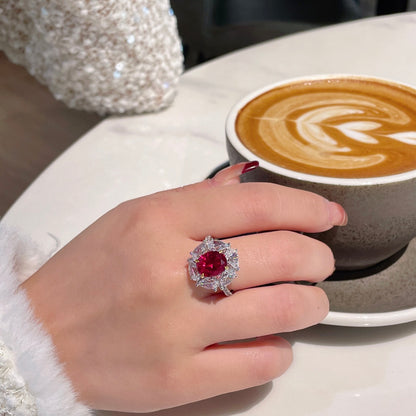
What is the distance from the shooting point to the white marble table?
434 millimetres

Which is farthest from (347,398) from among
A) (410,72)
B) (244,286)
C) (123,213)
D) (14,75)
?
(14,75)

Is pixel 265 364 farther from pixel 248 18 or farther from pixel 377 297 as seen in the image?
pixel 248 18

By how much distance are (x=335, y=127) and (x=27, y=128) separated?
56cm

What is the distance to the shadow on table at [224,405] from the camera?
0.43 metres

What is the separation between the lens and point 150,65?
792mm

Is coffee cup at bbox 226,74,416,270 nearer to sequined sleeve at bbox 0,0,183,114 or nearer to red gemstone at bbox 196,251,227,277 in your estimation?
red gemstone at bbox 196,251,227,277

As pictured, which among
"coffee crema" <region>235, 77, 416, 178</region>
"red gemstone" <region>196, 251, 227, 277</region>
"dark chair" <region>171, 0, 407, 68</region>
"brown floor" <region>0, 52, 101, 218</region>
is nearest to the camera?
"red gemstone" <region>196, 251, 227, 277</region>

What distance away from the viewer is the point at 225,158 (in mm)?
730

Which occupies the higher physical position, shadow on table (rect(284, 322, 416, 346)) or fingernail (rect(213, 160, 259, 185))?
fingernail (rect(213, 160, 259, 185))

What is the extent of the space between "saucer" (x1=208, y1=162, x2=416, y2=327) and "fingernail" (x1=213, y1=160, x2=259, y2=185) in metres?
0.12

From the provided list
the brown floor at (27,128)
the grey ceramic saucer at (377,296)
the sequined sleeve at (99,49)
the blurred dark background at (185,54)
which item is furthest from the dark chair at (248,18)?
the grey ceramic saucer at (377,296)

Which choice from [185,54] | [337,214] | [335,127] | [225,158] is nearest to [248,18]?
[185,54]

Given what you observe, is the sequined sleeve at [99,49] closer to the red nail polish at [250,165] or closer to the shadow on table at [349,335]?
the red nail polish at [250,165]

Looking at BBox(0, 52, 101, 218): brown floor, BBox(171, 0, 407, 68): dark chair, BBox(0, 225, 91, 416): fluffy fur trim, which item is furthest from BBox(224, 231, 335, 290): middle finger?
BBox(171, 0, 407, 68): dark chair
